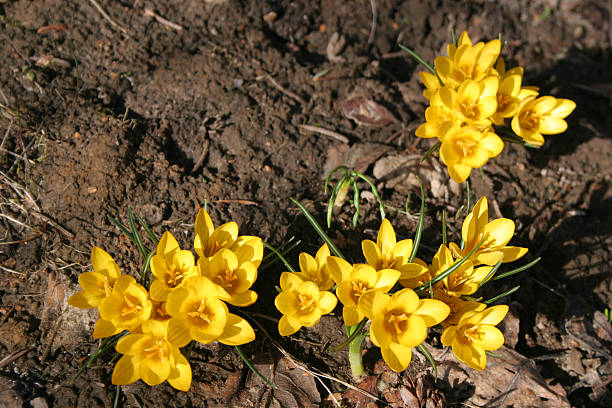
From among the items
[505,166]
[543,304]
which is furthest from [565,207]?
[543,304]

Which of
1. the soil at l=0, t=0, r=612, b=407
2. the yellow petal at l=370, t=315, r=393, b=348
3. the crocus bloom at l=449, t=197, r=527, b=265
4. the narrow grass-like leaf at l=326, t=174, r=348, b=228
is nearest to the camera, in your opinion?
the yellow petal at l=370, t=315, r=393, b=348

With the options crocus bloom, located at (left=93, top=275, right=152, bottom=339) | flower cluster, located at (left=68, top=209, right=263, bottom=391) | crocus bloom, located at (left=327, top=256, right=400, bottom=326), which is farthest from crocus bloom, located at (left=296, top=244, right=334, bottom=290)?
crocus bloom, located at (left=93, top=275, right=152, bottom=339)

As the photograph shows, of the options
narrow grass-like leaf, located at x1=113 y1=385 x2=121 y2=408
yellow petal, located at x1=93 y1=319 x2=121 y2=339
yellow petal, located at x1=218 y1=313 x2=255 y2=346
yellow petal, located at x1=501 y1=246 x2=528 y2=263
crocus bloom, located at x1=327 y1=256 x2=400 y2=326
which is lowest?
narrow grass-like leaf, located at x1=113 y1=385 x2=121 y2=408

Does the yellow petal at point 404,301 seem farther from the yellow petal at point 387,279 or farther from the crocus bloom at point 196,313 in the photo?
the crocus bloom at point 196,313

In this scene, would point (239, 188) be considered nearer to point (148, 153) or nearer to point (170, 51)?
point (148, 153)

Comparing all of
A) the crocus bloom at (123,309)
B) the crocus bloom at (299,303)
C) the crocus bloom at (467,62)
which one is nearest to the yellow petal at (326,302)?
the crocus bloom at (299,303)

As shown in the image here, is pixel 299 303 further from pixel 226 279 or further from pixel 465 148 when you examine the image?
pixel 465 148

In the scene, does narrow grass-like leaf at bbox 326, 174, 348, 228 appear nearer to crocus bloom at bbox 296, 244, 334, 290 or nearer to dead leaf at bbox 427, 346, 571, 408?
crocus bloom at bbox 296, 244, 334, 290
